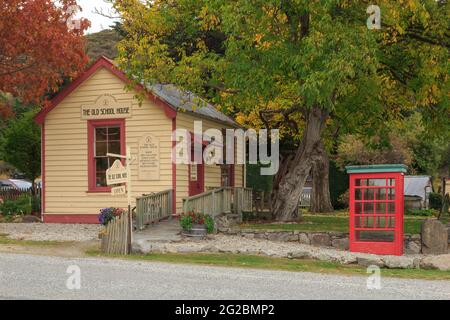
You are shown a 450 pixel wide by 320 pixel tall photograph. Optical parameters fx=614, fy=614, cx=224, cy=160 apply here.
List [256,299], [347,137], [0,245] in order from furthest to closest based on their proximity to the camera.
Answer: [347,137] → [0,245] → [256,299]

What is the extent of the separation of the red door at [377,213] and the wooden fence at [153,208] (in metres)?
6.34

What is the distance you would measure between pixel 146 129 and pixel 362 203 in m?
8.23

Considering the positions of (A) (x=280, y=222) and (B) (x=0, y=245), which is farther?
(A) (x=280, y=222)

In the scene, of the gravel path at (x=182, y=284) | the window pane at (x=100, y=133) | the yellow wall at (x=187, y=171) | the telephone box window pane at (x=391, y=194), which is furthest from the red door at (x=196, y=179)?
the gravel path at (x=182, y=284)

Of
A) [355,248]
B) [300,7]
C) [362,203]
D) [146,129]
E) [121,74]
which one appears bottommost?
[355,248]

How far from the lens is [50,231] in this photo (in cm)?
1984

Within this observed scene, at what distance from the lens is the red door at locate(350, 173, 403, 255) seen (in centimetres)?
1655

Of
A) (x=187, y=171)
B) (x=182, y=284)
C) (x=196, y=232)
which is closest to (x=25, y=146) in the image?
(x=187, y=171)

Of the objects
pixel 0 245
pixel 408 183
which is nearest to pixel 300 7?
pixel 0 245

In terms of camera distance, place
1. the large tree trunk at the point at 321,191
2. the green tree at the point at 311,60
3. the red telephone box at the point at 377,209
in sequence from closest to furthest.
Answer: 1. the red telephone box at the point at 377,209
2. the green tree at the point at 311,60
3. the large tree trunk at the point at 321,191

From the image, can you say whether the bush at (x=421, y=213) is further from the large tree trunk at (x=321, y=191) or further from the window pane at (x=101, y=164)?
the window pane at (x=101, y=164)

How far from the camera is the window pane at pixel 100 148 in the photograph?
872 inches

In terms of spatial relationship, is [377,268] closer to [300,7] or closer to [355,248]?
[355,248]

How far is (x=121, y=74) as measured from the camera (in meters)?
21.6
